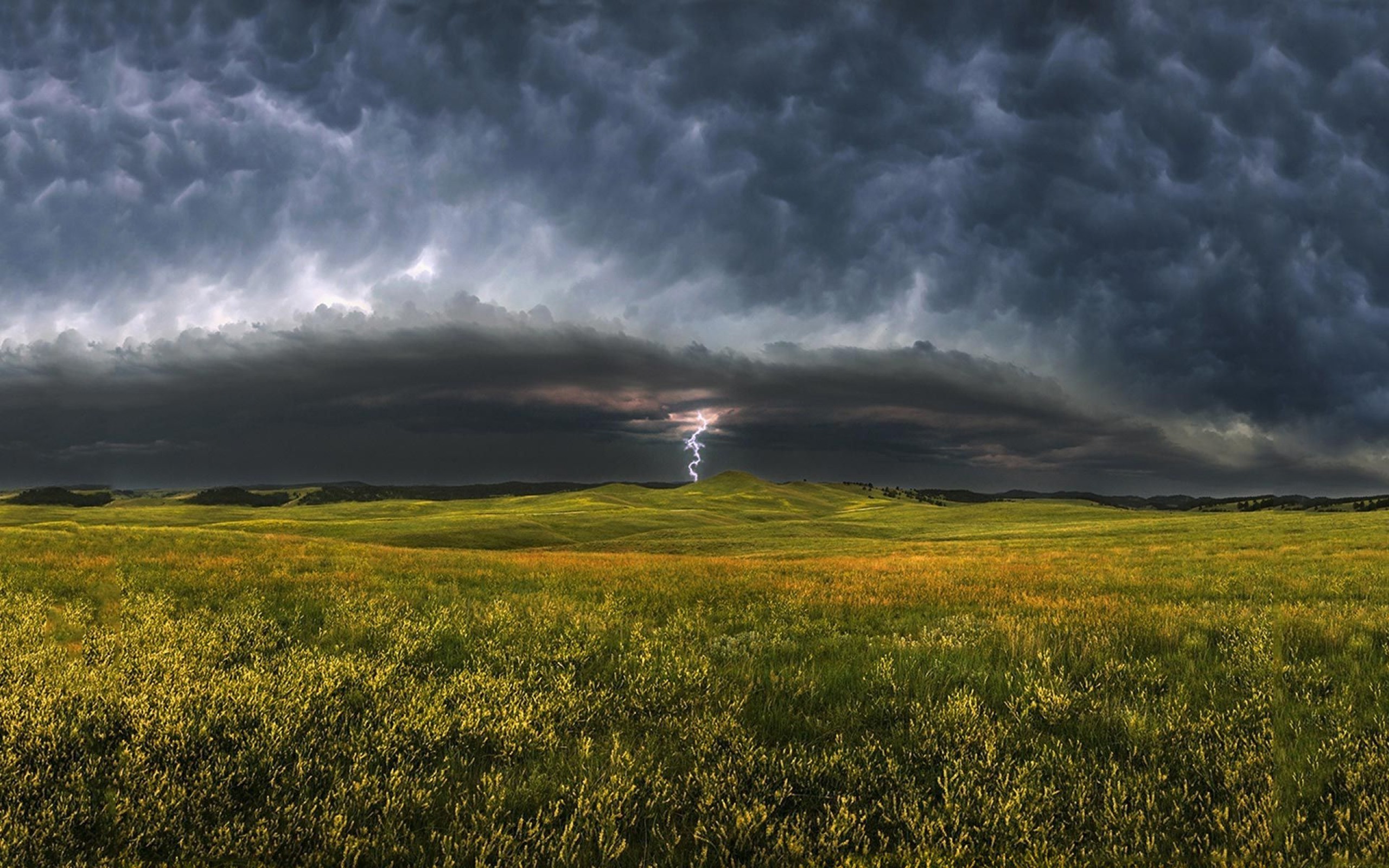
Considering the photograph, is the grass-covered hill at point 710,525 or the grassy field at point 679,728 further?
the grass-covered hill at point 710,525

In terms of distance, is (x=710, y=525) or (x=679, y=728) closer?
(x=679, y=728)

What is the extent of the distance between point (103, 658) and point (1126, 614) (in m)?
16.8

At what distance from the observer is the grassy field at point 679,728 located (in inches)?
175

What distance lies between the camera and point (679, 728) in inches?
250

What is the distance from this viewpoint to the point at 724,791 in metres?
5.07

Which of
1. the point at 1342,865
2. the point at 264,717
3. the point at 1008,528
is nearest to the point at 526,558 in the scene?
the point at 264,717

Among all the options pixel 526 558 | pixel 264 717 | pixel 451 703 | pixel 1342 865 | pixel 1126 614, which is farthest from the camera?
pixel 526 558

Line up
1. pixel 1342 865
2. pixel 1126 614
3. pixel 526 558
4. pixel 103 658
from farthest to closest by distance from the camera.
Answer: pixel 526 558 → pixel 1126 614 → pixel 103 658 → pixel 1342 865

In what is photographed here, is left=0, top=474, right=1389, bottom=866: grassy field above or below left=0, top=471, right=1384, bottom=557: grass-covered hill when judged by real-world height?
above

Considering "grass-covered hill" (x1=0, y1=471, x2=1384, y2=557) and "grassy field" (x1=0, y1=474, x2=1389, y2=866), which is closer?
"grassy field" (x1=0, y1=474, x2=1389, y2=866)

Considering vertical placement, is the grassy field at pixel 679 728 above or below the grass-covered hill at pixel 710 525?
above

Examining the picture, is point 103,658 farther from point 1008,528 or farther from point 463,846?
point 1008,528

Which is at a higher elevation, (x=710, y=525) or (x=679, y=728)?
(x=679, y=728)

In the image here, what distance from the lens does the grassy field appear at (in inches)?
175
